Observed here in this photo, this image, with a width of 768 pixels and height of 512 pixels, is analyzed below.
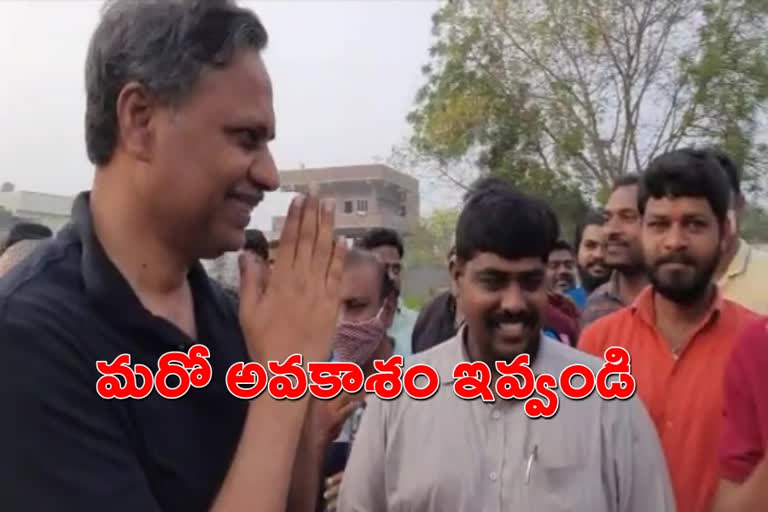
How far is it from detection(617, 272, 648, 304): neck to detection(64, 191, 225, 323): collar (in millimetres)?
→ 3149

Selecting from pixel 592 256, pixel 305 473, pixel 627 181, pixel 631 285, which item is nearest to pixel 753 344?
pixel 305 473

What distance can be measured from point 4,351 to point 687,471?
1978 millimetres

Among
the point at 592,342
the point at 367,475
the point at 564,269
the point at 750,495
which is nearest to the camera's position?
the point at 750,495

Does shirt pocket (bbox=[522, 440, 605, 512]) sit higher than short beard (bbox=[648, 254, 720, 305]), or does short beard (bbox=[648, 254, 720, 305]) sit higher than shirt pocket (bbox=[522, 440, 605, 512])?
short beard (bbox=[648, 254, 720, 305])

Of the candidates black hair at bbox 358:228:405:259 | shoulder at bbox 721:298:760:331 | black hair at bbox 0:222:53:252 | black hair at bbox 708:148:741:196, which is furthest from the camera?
black hair at bbox 358:228:405:259

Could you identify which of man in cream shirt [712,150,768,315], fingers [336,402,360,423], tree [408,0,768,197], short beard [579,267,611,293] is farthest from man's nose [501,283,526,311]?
tree [408,0,768,197]

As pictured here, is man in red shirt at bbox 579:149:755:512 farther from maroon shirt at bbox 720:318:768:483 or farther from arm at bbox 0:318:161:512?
arm at bbox 0:318:161:512

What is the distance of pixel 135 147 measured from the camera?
4.44 feet

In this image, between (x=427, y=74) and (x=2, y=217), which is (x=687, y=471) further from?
(x=427, y=74)

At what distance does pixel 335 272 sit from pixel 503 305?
3.47 feet

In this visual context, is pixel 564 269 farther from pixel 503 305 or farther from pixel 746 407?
pixel 746 407

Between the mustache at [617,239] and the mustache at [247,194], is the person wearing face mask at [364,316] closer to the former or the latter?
the mustache at [617,239]

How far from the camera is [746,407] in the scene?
6.67 feet

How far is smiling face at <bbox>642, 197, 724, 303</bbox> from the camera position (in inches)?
112
